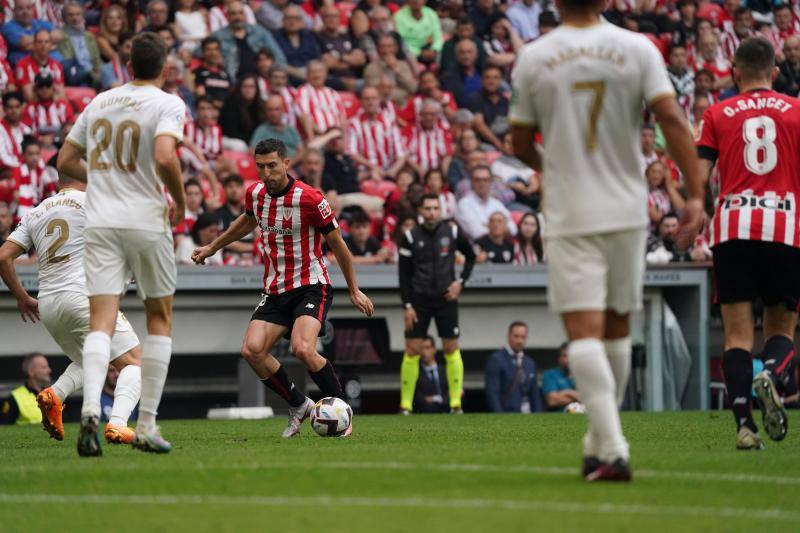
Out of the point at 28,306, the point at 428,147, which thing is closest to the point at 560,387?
the point at 428,147

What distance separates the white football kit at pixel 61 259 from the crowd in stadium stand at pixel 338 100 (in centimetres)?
612

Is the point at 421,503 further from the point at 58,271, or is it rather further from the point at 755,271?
the point at 58,271

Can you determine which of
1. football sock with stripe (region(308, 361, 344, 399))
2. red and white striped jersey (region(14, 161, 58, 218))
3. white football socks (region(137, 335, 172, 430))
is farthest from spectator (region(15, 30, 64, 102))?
white football socks (region(137, 335, 172, 430))

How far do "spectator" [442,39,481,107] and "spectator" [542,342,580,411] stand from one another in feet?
17.1

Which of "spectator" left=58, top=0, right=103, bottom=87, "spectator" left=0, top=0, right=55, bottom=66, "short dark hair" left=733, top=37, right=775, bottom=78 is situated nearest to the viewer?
"short dark hair" left=733, top=37, right=775, bottom=78

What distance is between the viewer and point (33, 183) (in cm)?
1664

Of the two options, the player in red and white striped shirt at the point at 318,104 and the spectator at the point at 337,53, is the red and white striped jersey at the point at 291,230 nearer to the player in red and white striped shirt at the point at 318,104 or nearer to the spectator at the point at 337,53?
the player in red and white striped shirt at the point at 318,104

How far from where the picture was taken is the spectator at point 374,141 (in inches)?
762

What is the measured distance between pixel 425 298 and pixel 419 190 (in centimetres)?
211

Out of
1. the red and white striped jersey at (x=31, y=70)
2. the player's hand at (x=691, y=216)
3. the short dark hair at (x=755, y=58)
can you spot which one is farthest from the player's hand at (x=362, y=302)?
the red and white striped jersey at (x=31, y=70)

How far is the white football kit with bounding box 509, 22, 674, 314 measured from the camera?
5.94 m

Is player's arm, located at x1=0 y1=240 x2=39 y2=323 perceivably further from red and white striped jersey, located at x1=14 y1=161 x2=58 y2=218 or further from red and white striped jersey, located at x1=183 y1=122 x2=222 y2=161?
red and white striped jersey, located at x1=183 y1=122 x2=222 y2=161

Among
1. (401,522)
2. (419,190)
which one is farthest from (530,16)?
(401,522)

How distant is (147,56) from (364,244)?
9982 mm
